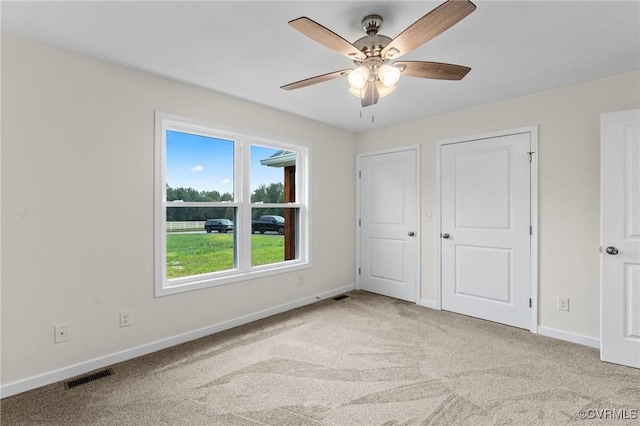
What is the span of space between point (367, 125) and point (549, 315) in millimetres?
3014

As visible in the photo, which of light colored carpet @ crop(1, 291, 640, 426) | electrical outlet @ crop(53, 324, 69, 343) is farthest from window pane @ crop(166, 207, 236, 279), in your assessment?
electrical outlet @ crop(53, 324, 69, 343)

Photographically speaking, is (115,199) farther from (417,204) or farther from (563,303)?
(563,303)

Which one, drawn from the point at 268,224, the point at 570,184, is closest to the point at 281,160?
the point at 268,224

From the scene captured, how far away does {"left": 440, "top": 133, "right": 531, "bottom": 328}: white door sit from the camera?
3314mm

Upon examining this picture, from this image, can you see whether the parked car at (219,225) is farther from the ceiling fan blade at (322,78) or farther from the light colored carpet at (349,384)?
the ceiling fan blade at (322,78)

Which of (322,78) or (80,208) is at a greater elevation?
(322,78)

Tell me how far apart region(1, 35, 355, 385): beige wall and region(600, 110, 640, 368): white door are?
3427 millimetres

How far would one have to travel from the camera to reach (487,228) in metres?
3.55

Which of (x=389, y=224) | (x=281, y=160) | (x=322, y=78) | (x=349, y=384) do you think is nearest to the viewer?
(x=322, y=78)

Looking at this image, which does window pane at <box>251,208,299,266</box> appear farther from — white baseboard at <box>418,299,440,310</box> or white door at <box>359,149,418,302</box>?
white baseboard at <box>418,299,440,310</box>

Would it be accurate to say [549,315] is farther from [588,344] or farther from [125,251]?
[125,251]

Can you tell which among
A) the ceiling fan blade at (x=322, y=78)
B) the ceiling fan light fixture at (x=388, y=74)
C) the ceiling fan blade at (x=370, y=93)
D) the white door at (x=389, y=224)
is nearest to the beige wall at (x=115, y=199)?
the white door at (x=389, y=224)

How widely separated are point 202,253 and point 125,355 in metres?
1.07

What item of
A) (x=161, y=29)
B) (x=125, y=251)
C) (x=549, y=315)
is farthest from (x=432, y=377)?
(x=161, y=29)
